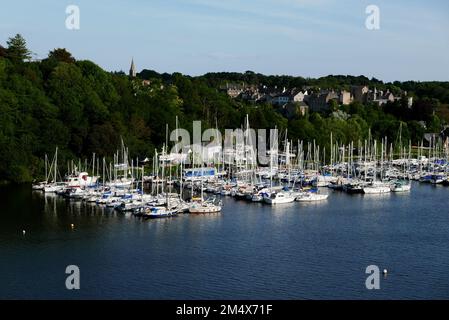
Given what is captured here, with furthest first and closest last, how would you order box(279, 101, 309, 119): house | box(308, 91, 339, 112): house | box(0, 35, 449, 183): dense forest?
1. box(308, 91, 339, 112): house
2. box(279, 101, 309, 119): house
3. box(0, 35, 449, 183): dense forest

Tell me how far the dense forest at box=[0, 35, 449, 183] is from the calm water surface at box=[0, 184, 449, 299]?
968 centimetres

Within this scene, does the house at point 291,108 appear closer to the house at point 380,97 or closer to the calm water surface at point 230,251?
the house at point 380,97

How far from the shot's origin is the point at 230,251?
24594 mm

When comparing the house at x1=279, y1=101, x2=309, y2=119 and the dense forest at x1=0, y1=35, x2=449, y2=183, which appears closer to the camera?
the dense forest at x1=0, y1=35, x2=449, y2=183

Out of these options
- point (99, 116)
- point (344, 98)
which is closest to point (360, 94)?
point (344, 98)

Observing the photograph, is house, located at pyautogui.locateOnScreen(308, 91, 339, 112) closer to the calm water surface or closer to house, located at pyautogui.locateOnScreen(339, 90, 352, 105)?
house, located at pyautogui.locateOnScreen(339, 90, 352, 105)

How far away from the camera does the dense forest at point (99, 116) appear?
43.7 m

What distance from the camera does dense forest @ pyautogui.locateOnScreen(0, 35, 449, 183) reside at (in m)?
43.7

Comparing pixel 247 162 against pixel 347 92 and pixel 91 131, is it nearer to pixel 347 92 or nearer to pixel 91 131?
pixel 91 131

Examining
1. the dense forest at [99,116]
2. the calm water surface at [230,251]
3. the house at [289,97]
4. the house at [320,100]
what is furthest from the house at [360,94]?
the calm water surface at [230,251]

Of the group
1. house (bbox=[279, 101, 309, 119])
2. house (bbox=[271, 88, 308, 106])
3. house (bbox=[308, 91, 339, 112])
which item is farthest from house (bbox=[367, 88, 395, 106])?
house (bbox=[279, 101, 309, 119])

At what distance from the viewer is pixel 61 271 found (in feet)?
71.7

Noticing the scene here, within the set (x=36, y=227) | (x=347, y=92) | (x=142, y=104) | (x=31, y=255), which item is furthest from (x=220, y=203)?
(x=347, y=92)
